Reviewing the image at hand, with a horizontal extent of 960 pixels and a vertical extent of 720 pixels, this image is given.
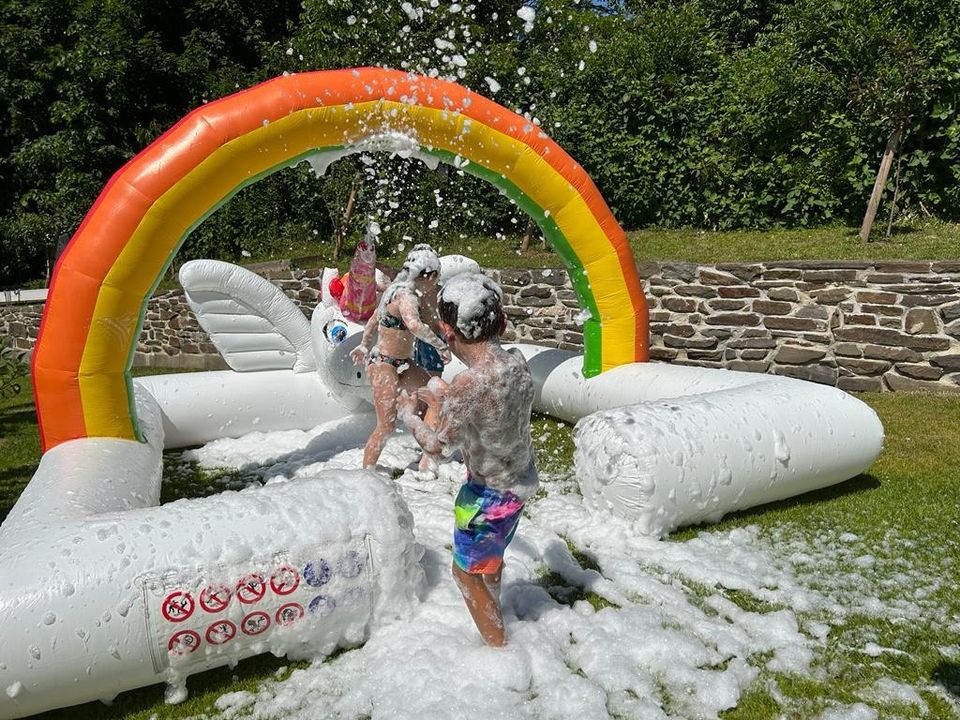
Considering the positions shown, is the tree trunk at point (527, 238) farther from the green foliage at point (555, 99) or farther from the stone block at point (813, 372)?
the stone block at point (813, 372)

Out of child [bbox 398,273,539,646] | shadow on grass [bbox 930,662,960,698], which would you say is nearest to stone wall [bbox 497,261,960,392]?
shadow on grass [bbox 930,662,960,698]

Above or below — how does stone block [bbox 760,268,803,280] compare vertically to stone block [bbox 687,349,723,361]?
above

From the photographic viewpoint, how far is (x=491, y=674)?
2.69 m

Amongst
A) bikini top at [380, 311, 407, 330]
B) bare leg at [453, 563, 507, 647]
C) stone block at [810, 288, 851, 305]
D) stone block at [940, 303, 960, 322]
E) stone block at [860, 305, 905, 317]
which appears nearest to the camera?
bare leg at [453, 563, 507, 647]

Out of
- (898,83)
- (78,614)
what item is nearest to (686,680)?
(78,614)

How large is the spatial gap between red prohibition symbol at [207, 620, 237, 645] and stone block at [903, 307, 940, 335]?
6.10 meters

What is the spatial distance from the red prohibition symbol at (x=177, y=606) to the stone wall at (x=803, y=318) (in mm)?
5965

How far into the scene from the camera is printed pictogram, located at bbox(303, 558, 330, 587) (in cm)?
289

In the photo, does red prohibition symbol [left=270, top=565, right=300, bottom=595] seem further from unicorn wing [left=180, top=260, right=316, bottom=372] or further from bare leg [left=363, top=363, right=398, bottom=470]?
unicorn wing [left=180, top=260, right=316, bottom=372]

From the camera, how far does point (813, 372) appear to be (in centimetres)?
701

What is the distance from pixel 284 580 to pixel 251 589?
0.40 ft

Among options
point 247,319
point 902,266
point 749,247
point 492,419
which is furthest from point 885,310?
point 247,319

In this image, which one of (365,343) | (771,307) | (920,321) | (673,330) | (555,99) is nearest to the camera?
(365,343)

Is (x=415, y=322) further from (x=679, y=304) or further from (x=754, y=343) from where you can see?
(x=754, y=343)
